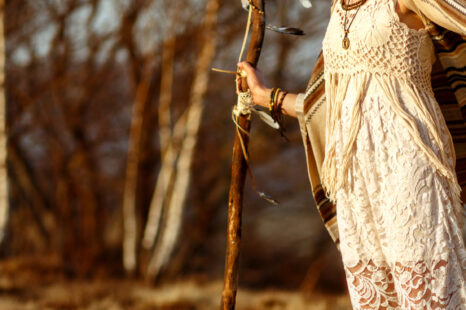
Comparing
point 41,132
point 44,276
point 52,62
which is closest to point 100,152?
point 41,132

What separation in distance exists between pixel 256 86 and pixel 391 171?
1.92 feet

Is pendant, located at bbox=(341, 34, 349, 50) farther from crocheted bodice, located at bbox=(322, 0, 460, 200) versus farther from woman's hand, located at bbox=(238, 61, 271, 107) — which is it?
woman's hand, located at bbox=(238, 61, 271, 107)

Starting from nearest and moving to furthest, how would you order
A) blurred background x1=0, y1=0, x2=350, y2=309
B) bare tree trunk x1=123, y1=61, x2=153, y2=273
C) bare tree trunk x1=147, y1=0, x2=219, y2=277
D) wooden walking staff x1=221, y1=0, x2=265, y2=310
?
wooden walking staff x1=221, y1=0, x2=265, y2=310 → bare tree trunk x1=147, y1=0, x2=219, y2=277 → blurred background x1=0, y1=0, x2=350, y2=309 → bare tree trunk x1=123, y1=61, x2=153, y2=273

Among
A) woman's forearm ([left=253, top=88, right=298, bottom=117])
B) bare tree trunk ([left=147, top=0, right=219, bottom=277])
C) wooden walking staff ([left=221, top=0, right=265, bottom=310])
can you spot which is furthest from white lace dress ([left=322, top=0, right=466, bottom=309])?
bare tree trunk ([left=147, top=0, right=219, bottom=277])

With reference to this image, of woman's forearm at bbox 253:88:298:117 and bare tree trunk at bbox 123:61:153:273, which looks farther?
bare tree trunk at bbox 123:61:153:273

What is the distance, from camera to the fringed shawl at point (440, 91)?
1.51 metres

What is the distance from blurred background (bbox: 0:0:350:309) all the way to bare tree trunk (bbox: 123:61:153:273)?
0.01 m

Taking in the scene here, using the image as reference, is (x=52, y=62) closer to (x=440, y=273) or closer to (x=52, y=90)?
(x=52, y=90)

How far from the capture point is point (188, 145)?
532 centimetres

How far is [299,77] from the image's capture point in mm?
6574

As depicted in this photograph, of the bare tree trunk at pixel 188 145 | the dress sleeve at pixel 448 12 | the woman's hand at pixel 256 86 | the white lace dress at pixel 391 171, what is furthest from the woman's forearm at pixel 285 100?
the bare tree trunk at pixel 188 145

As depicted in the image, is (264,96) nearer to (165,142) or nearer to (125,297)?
(125,297)

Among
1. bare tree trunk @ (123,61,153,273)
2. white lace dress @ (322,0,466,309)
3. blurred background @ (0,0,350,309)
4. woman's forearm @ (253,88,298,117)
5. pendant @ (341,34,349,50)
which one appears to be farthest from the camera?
bare tree trunk @ (123,61,153,273)

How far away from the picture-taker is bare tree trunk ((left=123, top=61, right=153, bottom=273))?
570 centimetres
